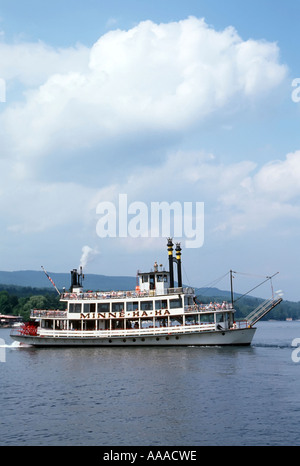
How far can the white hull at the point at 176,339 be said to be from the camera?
48.7 metres

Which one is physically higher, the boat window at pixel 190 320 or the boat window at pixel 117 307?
the boat window at pixel 117 307

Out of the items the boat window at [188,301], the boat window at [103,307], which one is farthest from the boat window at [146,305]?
the boat window at [103,307]

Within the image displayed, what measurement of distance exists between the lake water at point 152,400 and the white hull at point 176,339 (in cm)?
405

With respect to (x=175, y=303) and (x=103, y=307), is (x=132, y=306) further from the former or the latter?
(x=175, y=303)

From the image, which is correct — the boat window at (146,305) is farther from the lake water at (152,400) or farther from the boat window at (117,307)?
the lake water at (152,400)

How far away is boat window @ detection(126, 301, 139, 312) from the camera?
171 ft

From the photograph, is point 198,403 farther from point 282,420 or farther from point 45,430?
point 45,430

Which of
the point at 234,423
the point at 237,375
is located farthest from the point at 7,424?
the point at 237,375

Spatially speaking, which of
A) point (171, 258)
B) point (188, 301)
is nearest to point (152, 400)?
point (188, 301)

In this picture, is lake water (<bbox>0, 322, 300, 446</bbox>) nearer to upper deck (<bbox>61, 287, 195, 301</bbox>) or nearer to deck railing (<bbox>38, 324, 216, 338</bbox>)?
deck railing (<bbox>38, 324, 216, 338</bbox>)

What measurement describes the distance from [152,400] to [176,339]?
75.4 feet

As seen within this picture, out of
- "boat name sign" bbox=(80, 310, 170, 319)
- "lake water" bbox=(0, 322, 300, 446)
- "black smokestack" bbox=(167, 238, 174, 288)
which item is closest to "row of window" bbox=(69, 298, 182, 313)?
"boat name sign" bbox=(80, 310, 170, 319)
